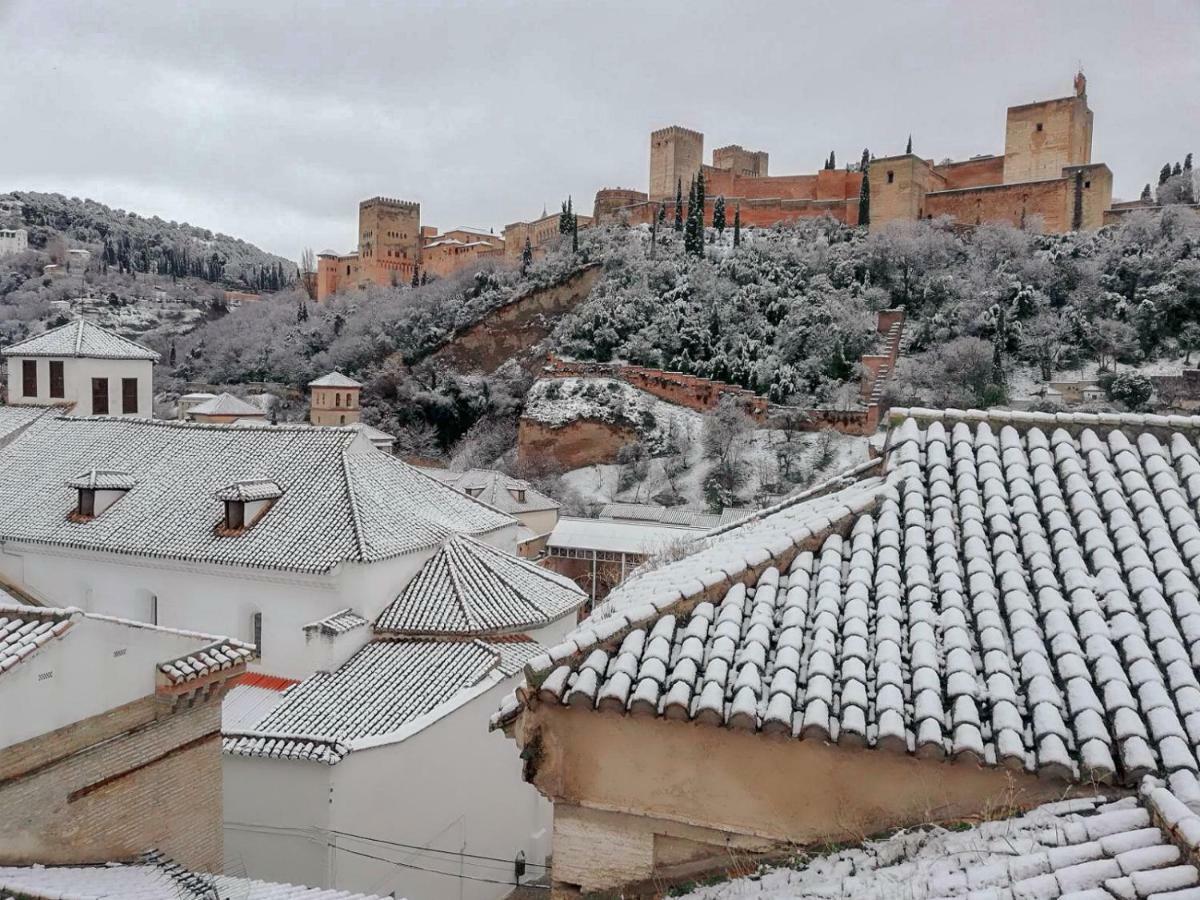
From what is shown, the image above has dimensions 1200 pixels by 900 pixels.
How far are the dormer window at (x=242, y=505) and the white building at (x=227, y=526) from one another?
23 millimetres

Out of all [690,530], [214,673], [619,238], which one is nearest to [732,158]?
[619,238]

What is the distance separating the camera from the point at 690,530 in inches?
1160

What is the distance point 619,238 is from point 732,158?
14841 mm

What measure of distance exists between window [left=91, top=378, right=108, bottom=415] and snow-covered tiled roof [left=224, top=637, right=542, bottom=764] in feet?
43.8

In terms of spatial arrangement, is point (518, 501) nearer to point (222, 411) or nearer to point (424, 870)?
point (222, 411)

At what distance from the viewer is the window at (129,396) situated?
22.4 metres

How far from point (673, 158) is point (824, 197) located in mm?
11752

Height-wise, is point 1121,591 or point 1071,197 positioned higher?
point 1071,197

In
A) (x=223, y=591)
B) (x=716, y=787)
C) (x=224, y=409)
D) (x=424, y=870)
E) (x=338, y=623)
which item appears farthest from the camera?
(x=224, y=409)

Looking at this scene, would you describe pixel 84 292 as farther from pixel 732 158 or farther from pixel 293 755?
pixel 293 755

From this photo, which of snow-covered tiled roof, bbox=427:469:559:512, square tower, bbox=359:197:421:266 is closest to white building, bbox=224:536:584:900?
snow-covered tiled roof, bbox=427:469:559:512

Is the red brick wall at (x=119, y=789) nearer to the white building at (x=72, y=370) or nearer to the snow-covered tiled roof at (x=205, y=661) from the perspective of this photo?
the snow-covered tiled roof at (x=205, y=661)

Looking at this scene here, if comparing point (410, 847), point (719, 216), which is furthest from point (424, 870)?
point (719, 216)

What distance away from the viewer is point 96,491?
49.2 feet
